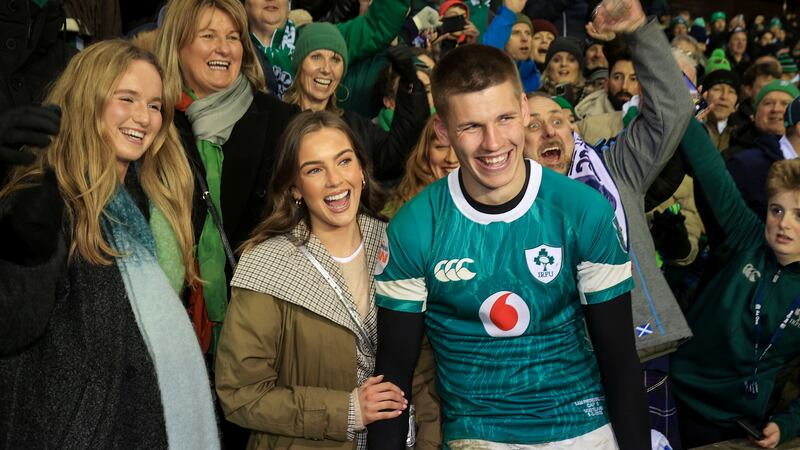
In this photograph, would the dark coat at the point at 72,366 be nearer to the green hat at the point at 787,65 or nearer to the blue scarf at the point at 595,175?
the blue scarf at the point at 595,175

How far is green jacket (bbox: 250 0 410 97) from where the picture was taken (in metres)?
5.14

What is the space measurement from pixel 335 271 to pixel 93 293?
920 millimetres

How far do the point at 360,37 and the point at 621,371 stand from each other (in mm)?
3468

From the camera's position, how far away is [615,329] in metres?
2.52

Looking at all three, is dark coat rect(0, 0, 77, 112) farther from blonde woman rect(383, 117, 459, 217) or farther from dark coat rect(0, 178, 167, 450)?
blonde woman rect(383, 117, 459, 217)

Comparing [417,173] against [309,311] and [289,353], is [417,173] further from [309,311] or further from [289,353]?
[289,353]

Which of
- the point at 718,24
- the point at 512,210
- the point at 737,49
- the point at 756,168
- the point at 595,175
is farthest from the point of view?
the point at 718,24

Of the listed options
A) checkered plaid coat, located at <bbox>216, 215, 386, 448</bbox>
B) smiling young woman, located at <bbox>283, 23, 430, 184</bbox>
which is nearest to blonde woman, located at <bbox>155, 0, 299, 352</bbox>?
checkered plaid coat, located at <bbox>216, 215, 386, 448</bbox>

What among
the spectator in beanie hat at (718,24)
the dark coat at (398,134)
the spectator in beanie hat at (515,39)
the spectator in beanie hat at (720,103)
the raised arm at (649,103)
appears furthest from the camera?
the spectator in beanie hat at (718,24)

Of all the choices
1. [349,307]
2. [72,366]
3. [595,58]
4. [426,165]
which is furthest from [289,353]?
[595,58]

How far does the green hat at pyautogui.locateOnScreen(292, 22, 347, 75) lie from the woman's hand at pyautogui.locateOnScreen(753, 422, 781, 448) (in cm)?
310

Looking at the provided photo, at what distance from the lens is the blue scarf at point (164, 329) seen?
273 cm

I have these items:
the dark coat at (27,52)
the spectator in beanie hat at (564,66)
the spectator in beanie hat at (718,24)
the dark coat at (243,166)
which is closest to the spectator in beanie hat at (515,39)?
the spectator in beanie hat at (564,66)

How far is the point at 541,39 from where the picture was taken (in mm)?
9773
